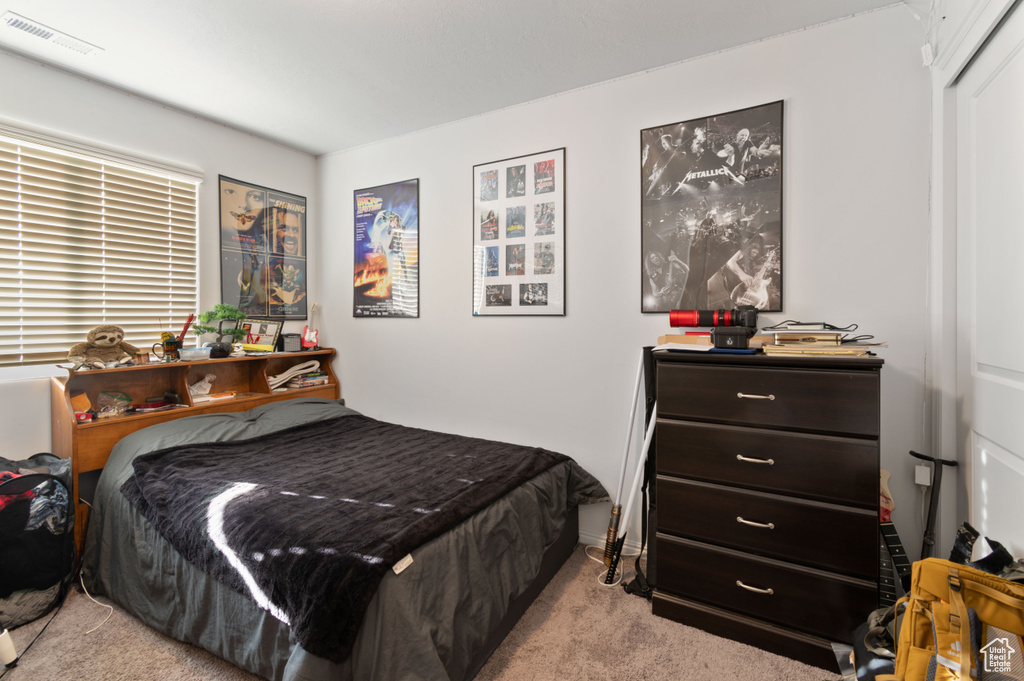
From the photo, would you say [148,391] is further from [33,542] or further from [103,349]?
[33,542]

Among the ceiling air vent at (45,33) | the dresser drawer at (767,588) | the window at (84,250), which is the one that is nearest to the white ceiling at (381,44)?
the ceiling air vent at (45,33)

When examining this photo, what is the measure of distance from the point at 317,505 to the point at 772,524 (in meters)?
1.69

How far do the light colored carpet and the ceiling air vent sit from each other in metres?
2.56

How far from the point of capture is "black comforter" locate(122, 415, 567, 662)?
1.30 meters

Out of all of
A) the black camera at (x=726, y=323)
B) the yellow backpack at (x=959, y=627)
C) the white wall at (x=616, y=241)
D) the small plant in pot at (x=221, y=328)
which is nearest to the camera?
the yellow backpack at (x=959, y=627)

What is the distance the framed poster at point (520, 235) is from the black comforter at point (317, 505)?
0.90 metres

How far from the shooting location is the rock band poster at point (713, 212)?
212 centimetres

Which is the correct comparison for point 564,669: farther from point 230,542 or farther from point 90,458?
point 90,458

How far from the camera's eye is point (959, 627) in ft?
3.47

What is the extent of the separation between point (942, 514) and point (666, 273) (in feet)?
4.88

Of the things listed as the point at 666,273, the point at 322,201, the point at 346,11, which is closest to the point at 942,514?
the point at 666,273

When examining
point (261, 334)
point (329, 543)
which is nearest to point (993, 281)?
point (329, 543)

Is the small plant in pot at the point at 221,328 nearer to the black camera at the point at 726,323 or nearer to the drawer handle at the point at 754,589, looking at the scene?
the black camera at the point at 726,323

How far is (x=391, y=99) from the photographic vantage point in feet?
8.93
